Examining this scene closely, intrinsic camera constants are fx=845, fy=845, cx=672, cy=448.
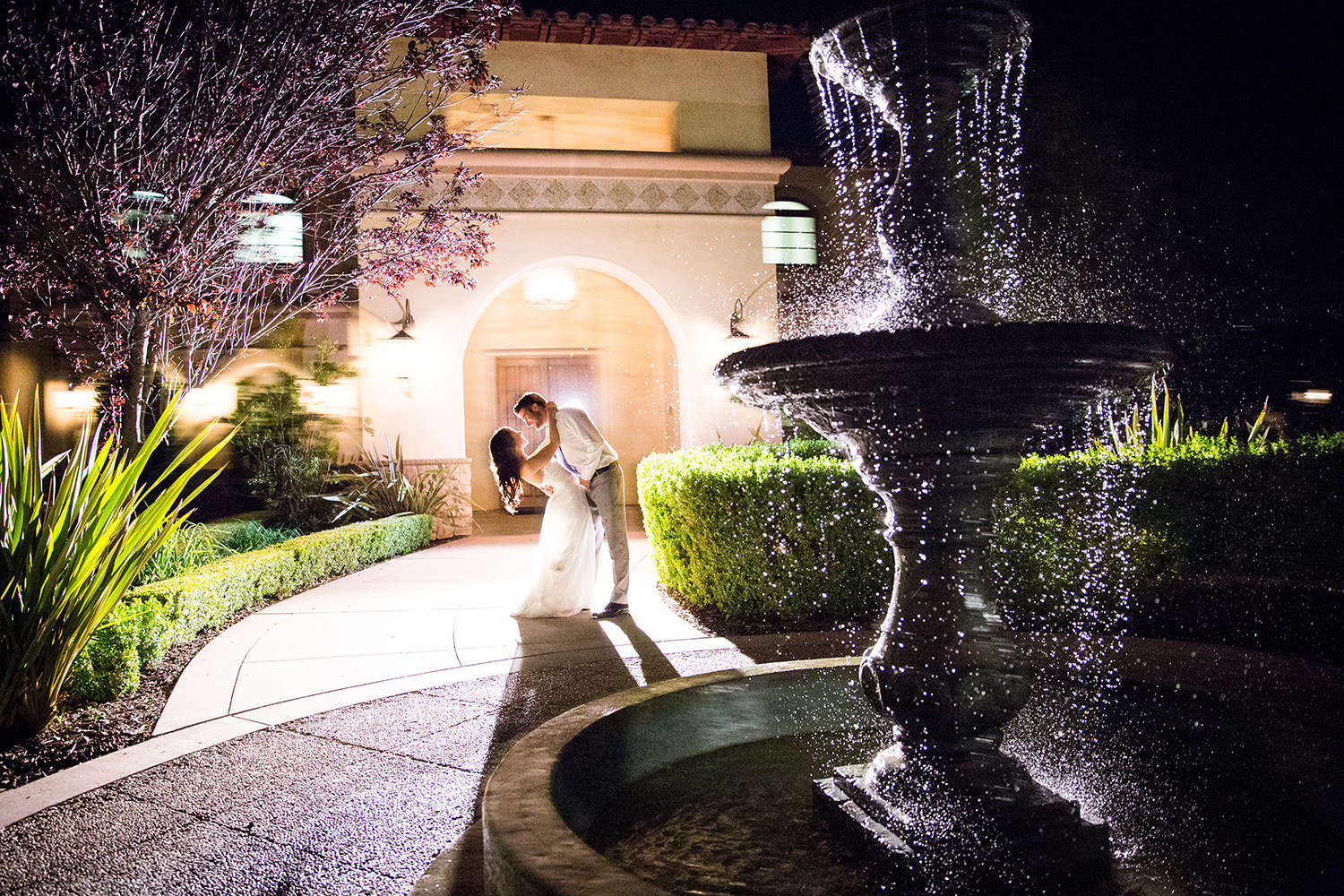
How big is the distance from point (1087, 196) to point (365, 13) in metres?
8.11

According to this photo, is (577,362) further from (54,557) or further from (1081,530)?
(54,557)

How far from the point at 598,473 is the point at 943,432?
424 cm

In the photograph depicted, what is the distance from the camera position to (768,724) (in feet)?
10.3

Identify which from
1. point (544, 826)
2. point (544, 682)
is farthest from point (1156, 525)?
point (544, 826)

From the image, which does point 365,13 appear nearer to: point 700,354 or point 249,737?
point 249,737

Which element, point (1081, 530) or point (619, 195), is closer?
point (1081, 530)

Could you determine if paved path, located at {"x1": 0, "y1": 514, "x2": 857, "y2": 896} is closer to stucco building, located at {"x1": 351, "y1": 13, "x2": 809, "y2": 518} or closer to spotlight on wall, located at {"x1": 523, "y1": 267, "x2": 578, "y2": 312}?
stucco building, located at {"x1": 351, "y1": 13, "x2": 809, "y2": 518}

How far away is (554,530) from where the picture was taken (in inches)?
245

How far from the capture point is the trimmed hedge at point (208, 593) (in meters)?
4.14

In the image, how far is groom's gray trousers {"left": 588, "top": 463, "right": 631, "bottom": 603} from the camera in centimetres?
620

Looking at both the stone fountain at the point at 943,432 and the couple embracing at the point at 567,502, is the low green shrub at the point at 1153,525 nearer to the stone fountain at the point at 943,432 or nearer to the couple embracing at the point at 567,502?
the couple embracing at the point at 567,502

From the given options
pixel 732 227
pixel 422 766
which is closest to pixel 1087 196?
pixel 732 227

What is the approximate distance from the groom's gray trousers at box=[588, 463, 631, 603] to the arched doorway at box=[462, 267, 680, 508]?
8.24 metres

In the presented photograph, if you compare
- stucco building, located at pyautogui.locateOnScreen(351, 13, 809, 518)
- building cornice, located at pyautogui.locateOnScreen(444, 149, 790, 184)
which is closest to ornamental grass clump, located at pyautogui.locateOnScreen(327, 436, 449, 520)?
stucco building, located at pyautogui.locateOnScreen(351, 13, 809, 518)
